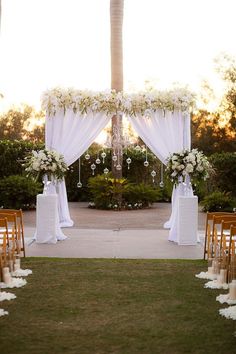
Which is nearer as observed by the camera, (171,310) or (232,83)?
(171,310)

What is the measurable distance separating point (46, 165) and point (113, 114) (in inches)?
78.9

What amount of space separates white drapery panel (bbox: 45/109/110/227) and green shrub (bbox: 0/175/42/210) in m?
5.10

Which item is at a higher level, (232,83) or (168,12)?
(168,12)

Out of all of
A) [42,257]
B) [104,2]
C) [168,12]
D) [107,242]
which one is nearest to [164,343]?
[42,257]

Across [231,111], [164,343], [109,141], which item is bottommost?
[164,343]

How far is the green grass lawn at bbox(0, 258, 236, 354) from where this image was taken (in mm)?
5648

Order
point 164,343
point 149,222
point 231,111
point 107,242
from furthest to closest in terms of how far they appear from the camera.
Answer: point 231,111, point 149,222, point 107,242, point 164,343

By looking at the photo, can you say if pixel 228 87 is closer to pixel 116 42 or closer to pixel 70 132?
pixel 116 42

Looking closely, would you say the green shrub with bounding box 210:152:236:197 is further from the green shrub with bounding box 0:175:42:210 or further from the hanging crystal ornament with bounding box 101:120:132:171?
the green shrub with bounding box 0:175:42:210

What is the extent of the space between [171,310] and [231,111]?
2109cm

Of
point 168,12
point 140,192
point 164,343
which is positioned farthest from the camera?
point 168,12

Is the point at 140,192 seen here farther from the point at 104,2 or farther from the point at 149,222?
the point at 104,2


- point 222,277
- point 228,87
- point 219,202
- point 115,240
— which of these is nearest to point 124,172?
point 219,202

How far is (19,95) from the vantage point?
95.6 ft
